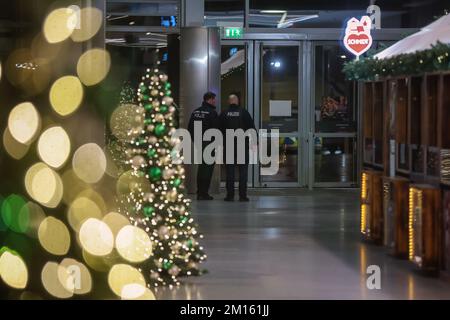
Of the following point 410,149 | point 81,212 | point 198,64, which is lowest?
point 81,212

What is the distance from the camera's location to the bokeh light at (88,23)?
1005 cm

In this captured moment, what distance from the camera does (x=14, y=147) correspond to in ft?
53.6

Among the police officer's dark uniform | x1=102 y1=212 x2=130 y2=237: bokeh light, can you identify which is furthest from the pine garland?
the police officer's dark uniform

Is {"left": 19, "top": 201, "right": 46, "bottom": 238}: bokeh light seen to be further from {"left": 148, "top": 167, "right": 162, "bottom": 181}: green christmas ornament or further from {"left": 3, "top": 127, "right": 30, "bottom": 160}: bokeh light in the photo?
{"left": 148, "top": 167, "right": 162, "bottom": 181}: green christmas ornament

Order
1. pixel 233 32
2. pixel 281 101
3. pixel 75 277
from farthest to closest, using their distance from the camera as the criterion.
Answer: pixel 281 101
pixel 233 32
pixel 75 277

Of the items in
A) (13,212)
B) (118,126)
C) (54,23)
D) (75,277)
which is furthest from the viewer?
(54,23)

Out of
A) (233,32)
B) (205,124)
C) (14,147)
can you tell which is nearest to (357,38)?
(233,32)

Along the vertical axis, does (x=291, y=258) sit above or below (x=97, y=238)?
below

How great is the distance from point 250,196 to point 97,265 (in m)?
9.16

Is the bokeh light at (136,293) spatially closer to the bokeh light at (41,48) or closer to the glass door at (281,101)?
the bokeh light at (41,48)

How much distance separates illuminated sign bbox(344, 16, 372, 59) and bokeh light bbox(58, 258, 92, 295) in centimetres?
1028

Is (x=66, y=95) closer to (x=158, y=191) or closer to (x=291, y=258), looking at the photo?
(x=291, y=258)

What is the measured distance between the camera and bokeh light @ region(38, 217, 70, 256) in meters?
10.6

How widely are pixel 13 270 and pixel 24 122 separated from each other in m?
7.68
